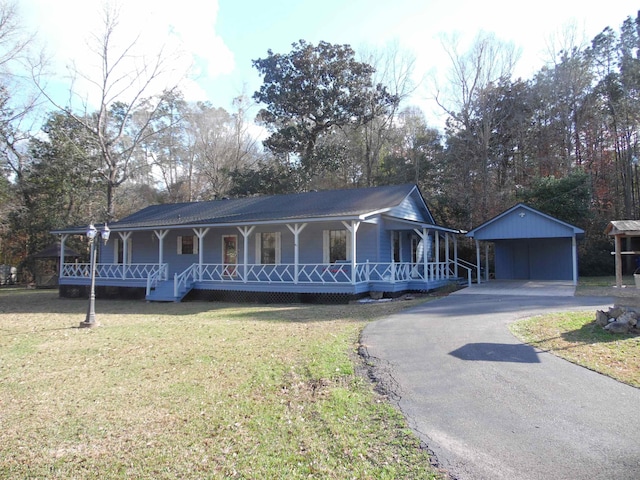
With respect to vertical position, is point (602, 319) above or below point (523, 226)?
below

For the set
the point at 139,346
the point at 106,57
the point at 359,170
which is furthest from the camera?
the point at 359,170

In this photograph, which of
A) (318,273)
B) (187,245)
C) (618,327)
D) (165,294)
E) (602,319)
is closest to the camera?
(618,327)

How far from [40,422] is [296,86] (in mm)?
30662

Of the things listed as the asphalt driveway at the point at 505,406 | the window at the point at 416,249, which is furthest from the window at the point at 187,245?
the asphalt driveway at the point at 505,406

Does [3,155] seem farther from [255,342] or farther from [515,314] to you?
[515,314]

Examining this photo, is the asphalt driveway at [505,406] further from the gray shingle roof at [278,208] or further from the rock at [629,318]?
the gray shingle roof at [278,208]

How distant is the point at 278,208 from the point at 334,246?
375cm

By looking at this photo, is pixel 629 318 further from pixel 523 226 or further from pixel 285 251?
pixel 285 251

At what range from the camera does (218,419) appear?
4.45 m

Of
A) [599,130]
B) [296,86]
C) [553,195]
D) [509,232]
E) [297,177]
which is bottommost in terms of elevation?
[509,232]

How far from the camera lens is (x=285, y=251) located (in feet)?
57.8

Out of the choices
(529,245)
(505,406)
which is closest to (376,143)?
(529,245)

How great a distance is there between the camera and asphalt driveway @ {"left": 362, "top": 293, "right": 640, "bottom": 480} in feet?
11.1

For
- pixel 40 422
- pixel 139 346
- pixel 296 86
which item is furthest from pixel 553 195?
pixel 40 422
